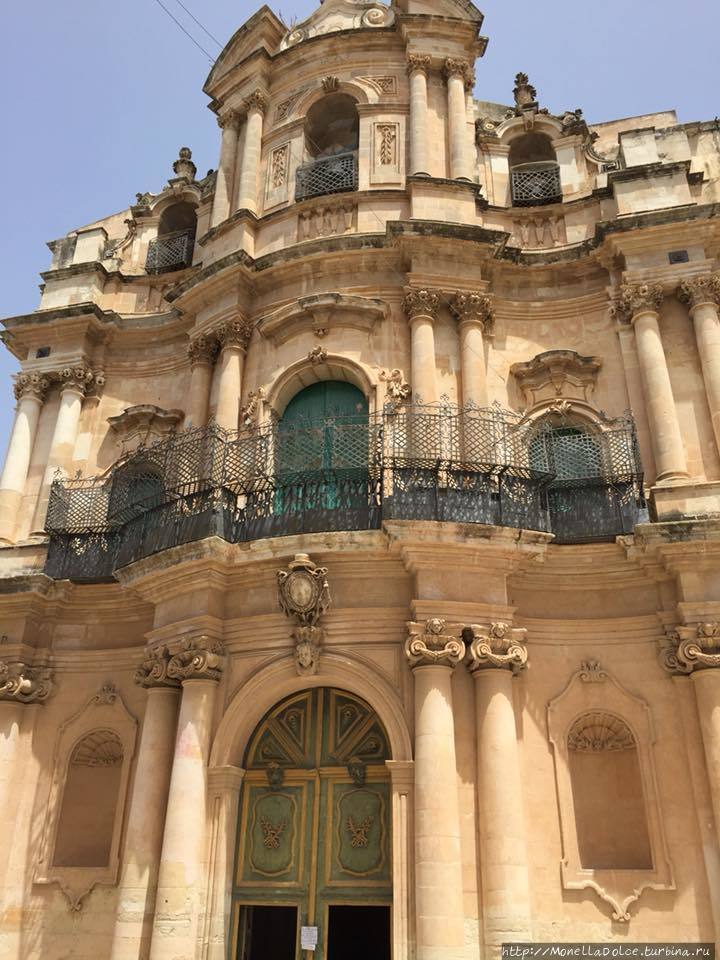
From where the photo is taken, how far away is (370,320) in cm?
1295

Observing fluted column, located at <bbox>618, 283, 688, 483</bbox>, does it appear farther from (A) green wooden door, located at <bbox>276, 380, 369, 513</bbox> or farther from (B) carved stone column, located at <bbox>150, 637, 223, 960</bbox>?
(B) carved stone column, located at <bbox>150, 637, 223, 960</bbox>

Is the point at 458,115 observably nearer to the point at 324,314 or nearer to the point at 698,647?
the point at 324,314

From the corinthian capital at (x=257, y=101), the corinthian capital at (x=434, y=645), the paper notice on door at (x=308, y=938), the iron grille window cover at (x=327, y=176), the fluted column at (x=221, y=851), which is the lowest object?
the paper notice on door at (x=308, y=938)

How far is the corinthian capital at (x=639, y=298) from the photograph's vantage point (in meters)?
12.5

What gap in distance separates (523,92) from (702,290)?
269 inches

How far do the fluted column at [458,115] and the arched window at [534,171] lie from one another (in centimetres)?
132

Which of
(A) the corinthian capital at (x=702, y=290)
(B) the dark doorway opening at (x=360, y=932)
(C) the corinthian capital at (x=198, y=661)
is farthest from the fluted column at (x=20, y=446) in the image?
(A) the corinthian capital at (x=702, y=290)

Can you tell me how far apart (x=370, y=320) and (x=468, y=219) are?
262 cm

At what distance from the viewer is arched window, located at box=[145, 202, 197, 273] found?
55.5ft

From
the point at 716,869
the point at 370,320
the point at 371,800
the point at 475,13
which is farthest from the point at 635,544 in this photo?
the point at 475,13

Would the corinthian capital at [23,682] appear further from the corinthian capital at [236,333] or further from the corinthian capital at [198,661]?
the corinthian capital at [236,333]

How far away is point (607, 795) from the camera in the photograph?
400 inches

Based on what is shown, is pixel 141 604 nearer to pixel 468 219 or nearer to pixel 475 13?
pixel 468 219

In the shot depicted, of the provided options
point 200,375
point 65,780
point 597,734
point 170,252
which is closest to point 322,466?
point 200,375
